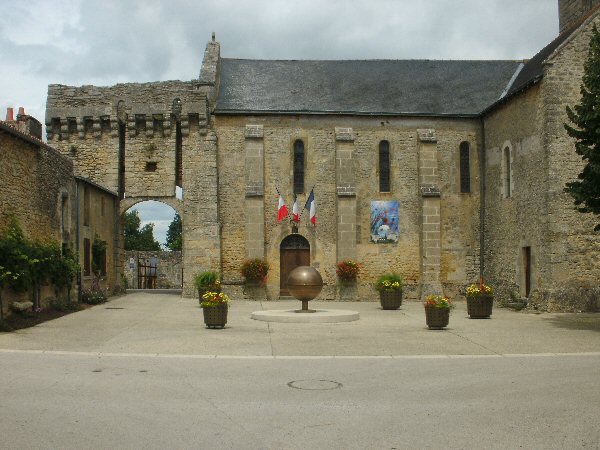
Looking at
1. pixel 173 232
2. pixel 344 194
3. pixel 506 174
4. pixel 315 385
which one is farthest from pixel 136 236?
pixel 315 385

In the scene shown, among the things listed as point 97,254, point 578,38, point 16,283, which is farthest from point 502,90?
point 16,283

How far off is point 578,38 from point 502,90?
702 centimetres

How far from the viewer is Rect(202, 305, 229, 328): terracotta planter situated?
49.3 feet

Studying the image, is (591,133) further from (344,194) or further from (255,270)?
(255,270)

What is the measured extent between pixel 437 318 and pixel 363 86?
15.4 meters

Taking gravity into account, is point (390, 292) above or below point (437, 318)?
above

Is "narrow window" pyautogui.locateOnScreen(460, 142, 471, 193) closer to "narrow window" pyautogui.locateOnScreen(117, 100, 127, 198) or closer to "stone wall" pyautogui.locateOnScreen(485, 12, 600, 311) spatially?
"stone wall" pyautogui.locateOnScreen(485, 12, 600, 311)

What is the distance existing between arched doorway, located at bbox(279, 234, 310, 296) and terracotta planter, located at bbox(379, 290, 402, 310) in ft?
16.9

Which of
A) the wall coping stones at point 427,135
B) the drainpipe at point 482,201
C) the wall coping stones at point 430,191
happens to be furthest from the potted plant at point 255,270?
the drainpipe at point 482,201

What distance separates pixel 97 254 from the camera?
943 inches

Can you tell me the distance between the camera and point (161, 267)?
40.7m

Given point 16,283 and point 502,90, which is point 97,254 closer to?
point 16,283

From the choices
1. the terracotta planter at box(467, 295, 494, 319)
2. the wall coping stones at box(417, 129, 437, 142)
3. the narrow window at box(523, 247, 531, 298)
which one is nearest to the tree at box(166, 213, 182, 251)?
the wall coping stones at box(417, 129, 437, 142)

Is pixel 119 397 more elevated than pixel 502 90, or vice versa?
pixel 502 90
